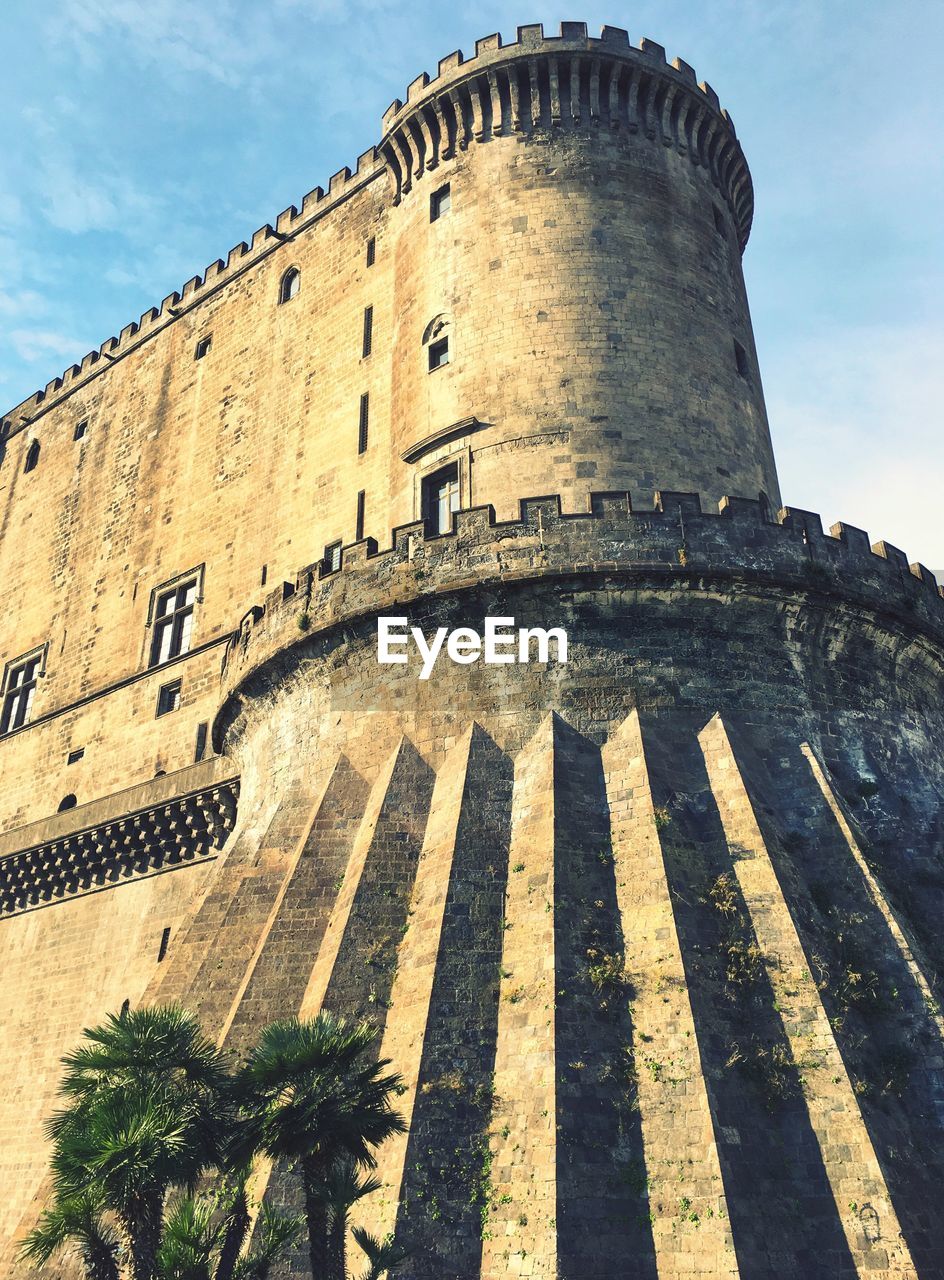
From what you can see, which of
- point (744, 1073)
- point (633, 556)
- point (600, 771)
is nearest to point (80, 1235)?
point (744, 1073)

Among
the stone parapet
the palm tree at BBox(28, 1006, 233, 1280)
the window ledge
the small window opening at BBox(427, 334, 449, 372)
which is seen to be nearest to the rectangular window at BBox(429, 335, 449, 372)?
the small window opening at BBox(427, 334, 449, 372)

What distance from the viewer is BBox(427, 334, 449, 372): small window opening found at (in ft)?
67.8

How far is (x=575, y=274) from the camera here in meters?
19.9

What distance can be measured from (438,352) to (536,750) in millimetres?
9518

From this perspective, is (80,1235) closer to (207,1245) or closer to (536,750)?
(207,1245)

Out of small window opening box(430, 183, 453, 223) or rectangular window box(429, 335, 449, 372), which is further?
small window opening box(430, 183, 453, 223)

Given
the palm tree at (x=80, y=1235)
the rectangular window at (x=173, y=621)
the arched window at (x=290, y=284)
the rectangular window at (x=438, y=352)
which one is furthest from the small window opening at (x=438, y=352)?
the palm tree at (x=80, y=1235)

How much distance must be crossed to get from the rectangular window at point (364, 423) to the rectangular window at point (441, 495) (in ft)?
12.9

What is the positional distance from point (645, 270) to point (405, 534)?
7.54 meters

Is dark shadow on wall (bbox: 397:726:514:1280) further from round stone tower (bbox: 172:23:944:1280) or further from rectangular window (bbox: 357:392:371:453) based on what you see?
rectangular window (bbox: 357:392:371:453)

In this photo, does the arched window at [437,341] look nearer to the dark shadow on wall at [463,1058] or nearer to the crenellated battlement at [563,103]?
the crenellated battlement at [563,103]

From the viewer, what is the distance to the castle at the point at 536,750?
1095 cm

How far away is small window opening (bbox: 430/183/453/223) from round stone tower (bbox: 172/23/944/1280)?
0.33 meters

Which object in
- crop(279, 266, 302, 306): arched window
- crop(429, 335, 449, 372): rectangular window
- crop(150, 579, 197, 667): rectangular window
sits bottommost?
crop(150, 579, 197, 667): rectangular window
